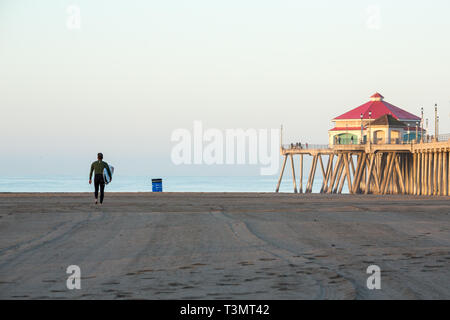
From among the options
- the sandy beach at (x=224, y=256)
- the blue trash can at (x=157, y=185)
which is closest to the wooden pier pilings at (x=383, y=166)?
the blue trash can at (x=157, y=185)

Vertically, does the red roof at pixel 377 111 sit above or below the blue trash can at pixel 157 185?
above

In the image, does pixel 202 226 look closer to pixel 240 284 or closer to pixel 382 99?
pixel 240 284

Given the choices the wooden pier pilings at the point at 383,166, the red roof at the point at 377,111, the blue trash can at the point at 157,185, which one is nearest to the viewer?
the blue trash can at the point at 157,185

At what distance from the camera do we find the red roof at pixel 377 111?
85.6 metres

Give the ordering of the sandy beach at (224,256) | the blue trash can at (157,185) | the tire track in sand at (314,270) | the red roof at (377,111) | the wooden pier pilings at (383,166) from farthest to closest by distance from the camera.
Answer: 1. the red roof at (377,111)
2. the wooden pier pilings at (383,166)
3. the blue trash can at (157,185)
4. the sandy beach at (224,256)
5. the tire track in sand at (314,270)

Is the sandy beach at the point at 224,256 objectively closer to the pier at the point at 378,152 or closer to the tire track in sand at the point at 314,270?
the tire track in sand at the point at 314,270

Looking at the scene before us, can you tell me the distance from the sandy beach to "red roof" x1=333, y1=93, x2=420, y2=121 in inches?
2652

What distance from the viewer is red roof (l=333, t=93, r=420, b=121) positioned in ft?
281

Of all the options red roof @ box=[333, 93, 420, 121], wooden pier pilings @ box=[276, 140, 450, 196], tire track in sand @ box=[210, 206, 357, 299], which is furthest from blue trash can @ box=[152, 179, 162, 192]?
red roof @ box=[333, 93, 420, 121]

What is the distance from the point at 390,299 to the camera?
7883mm

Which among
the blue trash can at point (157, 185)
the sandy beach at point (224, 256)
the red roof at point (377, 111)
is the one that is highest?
the red roof at point (377, 111)

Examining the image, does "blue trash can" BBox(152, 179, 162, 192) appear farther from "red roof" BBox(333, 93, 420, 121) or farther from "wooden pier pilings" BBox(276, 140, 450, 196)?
"red roof" BBox(333, 93, 420, 121)

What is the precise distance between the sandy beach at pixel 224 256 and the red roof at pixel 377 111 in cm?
6735

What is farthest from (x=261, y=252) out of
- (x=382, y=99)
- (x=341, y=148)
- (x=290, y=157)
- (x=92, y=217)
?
(x=382, y=99)
